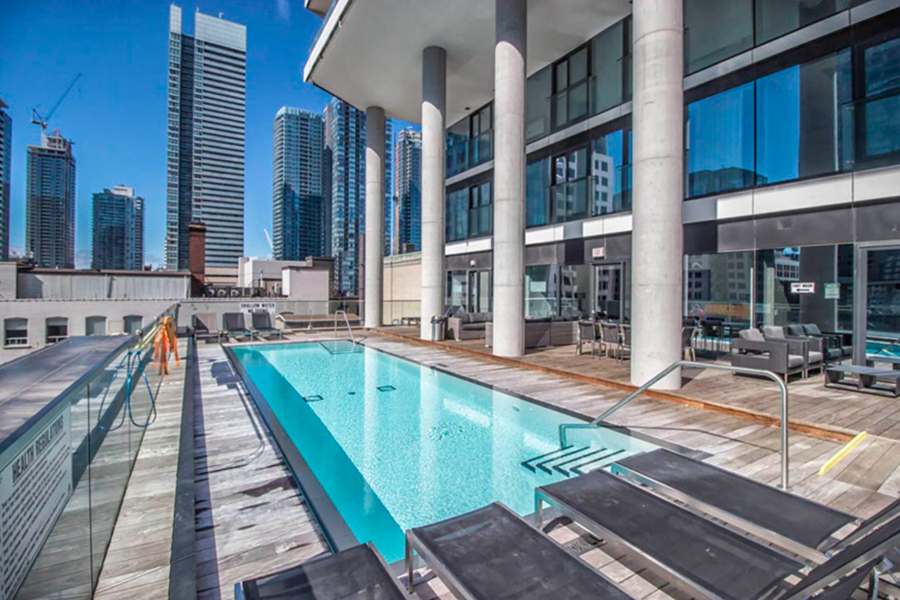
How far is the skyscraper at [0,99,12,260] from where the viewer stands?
46.7 metres

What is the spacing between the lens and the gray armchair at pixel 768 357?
675cm

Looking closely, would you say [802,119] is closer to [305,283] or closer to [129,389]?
[129,389]

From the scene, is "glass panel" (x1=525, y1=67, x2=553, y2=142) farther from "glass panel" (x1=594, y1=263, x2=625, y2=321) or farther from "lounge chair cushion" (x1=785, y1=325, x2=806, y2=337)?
"lounge chair cushion" (x1=785, y1=325, x2=806, y2=337)

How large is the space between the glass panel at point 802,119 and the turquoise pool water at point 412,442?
22.1 ft

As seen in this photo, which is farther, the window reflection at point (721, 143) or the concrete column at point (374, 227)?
the concrete column at point (374, 227)

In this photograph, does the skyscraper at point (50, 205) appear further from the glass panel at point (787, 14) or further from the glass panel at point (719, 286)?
the glass panel at point (787, 14)

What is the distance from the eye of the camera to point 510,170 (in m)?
9.67

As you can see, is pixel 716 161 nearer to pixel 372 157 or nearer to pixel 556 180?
pixel 556 180

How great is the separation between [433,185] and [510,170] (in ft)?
12.9

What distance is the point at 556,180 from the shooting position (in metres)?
13.4

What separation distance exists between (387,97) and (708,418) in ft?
50.4

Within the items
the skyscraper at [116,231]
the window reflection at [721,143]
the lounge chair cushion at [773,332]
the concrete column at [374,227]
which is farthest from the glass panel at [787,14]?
the skyscraper at [116,231]

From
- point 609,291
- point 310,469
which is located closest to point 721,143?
Answer: point 609,291

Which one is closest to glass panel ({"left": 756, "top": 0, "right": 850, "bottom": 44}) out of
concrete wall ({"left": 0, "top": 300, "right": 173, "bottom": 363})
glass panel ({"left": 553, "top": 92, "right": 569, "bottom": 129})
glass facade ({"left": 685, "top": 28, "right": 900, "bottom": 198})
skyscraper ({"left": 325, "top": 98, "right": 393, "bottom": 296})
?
Answer: glass facade ({"left": 685, "top": 28, "right": 900, "bottom": 198})
